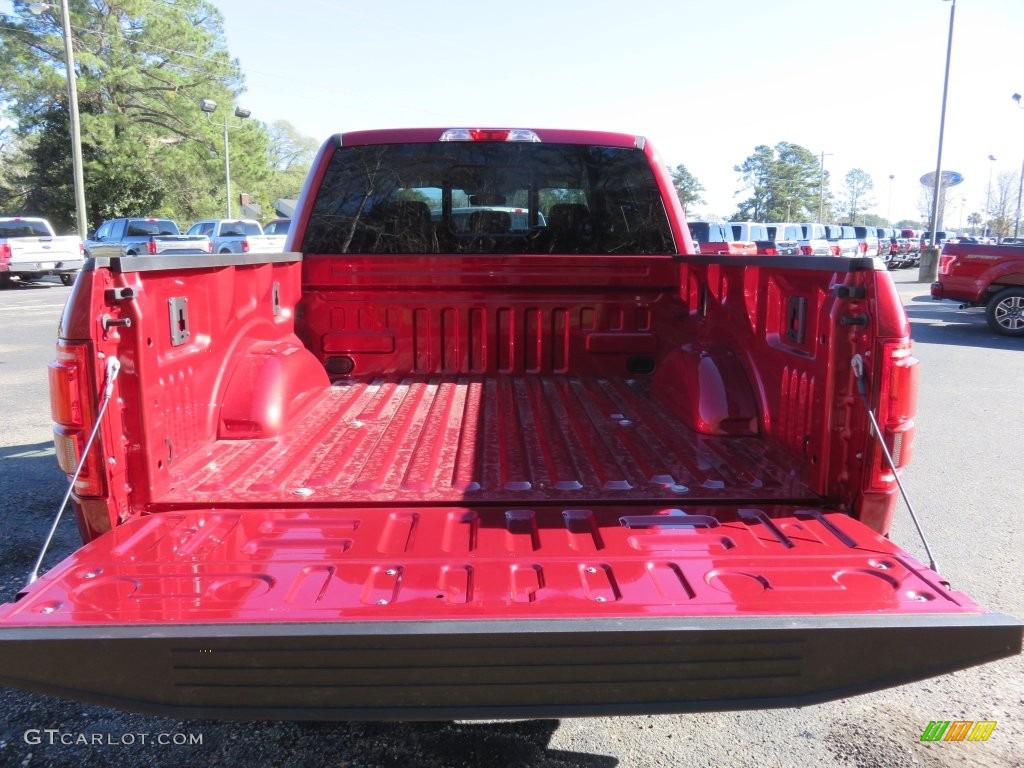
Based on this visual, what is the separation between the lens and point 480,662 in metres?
1.90

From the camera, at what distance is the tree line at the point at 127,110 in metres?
35.6

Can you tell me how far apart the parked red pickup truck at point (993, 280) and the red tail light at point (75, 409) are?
591 inches

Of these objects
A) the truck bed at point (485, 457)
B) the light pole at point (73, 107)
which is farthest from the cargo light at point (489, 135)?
the light pole at point (73, 107)

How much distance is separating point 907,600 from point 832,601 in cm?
20

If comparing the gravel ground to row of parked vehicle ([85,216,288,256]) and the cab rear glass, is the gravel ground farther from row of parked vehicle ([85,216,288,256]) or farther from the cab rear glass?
row of parked vehicle ([85,216,288,256])

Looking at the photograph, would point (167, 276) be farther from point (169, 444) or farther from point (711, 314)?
point (711, 314)

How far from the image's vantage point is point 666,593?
212cm

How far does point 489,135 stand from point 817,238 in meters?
40.6

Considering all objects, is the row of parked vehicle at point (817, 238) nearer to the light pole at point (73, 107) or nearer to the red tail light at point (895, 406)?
the red tail light at point (895, 406)

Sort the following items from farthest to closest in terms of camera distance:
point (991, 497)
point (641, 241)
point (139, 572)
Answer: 1. point (991, 497)
2. point (641, 241)
3. point (139, 572)

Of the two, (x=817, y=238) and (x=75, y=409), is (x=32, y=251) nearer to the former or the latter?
(x=75, y=409)

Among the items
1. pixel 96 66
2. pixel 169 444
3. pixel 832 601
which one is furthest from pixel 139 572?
pixel 96 66

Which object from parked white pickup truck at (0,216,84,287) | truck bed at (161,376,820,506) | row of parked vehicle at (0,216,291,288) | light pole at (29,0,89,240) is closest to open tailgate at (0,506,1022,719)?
truck bed at (161,376,820,506)

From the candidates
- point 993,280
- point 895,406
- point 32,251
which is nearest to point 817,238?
point 993,280
